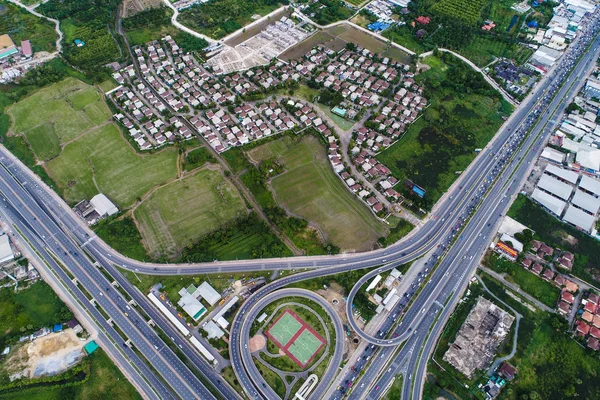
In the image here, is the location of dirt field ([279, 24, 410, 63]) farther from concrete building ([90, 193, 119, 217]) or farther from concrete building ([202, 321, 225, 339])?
concrete building ([202, 321, 225, 339])

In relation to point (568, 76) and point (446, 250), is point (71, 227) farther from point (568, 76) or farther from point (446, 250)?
point (568, 76)

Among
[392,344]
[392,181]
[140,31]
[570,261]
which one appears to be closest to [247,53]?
[140,31]

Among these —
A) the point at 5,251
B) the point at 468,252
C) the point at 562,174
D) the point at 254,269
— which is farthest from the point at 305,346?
the point at 562,174

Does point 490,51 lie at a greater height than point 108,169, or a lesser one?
greater

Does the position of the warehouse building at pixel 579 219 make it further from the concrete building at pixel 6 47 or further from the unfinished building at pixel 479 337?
the concrete building at pixel 6 47

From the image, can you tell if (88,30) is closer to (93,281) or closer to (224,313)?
(93,281)
